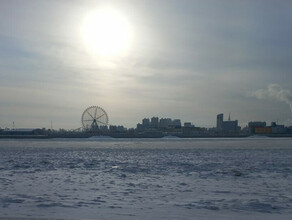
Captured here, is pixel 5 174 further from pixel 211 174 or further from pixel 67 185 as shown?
pixel 211 174

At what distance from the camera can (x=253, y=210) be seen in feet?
41.5

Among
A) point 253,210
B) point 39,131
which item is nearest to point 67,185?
point 253,210

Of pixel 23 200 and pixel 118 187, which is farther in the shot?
pixel 118 187

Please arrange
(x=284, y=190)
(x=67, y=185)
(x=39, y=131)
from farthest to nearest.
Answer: (x=39, y=131) < (x=67, y=185) < (x=284, y=190)

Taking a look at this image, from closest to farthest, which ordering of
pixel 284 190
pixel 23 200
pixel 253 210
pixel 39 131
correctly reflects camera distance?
pixel 253 210
pixel 23 200
pixel 284 190
pixel 39 131

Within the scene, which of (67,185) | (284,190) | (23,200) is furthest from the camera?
(67,185)

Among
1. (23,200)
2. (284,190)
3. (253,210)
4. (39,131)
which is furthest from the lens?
(39,131)

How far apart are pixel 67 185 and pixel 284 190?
8750mm

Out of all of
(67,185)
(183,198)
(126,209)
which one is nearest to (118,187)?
(67,185)

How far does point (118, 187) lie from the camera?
56.5ft

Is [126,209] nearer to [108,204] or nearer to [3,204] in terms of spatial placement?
[108,204]

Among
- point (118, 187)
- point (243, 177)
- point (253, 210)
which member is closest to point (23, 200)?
point (118, 187)

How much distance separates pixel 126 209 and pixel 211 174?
1005 cm

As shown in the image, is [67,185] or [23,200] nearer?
[23,200]
